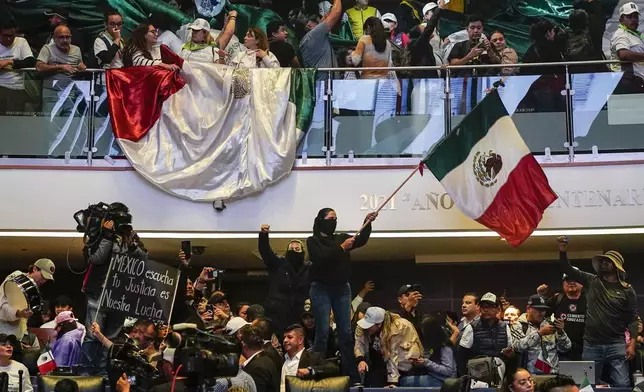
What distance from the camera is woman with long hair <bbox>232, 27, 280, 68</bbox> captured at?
1305cm

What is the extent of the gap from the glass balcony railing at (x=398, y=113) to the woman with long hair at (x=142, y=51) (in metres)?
0.38

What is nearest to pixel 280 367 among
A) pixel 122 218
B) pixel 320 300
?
pixel 320 300

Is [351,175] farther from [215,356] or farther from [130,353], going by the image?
[215,356]

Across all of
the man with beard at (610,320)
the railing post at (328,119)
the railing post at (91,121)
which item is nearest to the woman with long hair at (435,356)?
the man with beard at (610,320)

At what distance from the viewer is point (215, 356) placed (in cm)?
670

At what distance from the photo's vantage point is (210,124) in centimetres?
1279

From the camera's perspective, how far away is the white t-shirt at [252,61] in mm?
13039

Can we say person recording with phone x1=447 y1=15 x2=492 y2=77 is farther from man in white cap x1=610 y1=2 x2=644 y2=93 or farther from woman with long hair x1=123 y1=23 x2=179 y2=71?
woman with long hair x1=123 y1=23 x2=179 y2=71

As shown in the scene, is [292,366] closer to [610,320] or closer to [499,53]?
[610,320]

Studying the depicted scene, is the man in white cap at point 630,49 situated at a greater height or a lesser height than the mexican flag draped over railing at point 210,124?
greater

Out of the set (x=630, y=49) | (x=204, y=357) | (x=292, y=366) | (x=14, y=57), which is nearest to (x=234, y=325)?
(x=292, y=366)

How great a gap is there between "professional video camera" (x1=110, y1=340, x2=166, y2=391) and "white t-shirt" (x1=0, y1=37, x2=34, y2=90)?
19.0ft

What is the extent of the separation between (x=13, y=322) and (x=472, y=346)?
169 inches

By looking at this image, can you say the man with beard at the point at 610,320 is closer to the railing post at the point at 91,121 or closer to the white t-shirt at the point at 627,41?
the white t-shirt at the point at 627,41
